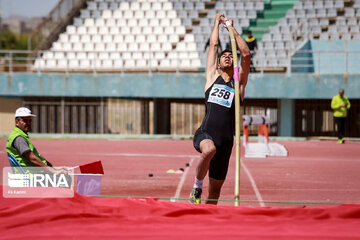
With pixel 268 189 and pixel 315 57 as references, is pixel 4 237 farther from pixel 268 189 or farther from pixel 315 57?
pixel 315 57

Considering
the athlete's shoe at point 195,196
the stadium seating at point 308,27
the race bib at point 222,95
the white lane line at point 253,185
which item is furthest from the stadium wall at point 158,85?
the athlete's shoe at point 195,196

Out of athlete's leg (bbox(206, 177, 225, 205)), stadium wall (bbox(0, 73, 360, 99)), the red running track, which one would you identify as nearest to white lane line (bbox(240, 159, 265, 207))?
the red running track

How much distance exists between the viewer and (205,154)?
5.25 meters

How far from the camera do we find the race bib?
5.58m

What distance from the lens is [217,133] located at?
18.0 ft

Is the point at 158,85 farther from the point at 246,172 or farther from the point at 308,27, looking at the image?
the point at 246,172

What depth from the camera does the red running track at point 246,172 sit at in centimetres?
848

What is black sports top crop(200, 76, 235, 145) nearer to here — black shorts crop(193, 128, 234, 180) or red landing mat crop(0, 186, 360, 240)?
black shorts crop(193, 128, 234, 180)

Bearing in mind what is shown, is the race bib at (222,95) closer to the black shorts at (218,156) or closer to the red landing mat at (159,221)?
the black shorts at (218,156)

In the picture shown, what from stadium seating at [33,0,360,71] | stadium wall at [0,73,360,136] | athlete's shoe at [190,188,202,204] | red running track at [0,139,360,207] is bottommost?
red running track at [0,139,360,207]

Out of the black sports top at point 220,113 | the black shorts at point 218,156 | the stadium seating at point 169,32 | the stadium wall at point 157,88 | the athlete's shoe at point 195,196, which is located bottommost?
the athlete's shoe at point 195,196

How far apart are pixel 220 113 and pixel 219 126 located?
14cm

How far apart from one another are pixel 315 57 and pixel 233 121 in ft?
59.4

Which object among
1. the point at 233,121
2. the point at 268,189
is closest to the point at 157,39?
the point at 268,189
